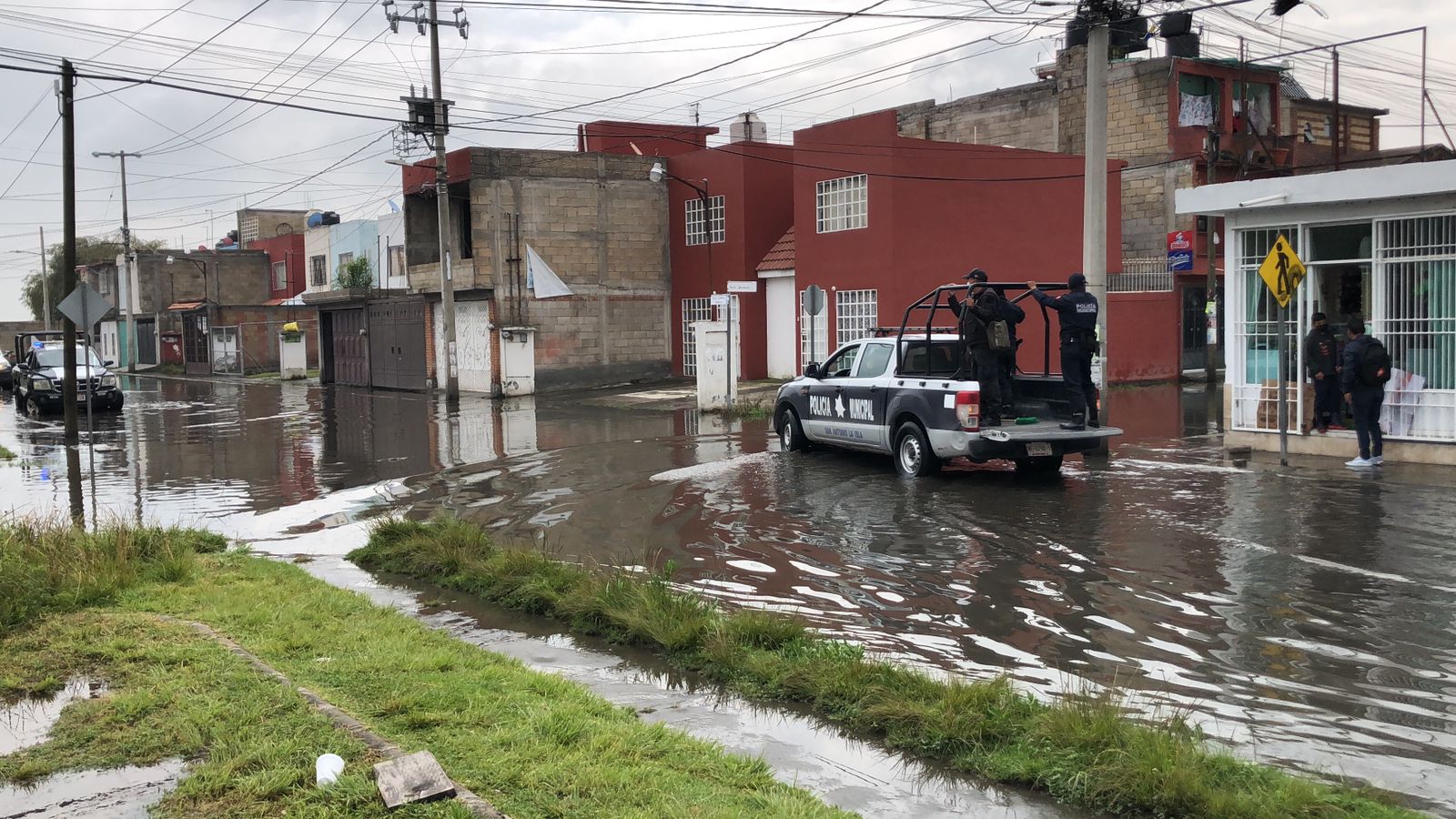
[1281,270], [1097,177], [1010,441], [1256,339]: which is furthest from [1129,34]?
[1010,441]

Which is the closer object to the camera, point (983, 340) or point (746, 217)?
point (983, 340)

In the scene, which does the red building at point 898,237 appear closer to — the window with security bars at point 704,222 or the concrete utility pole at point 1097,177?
the window with security bars at point 704,222

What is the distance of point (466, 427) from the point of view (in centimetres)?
2498

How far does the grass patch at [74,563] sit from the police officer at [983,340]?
26.8 ft

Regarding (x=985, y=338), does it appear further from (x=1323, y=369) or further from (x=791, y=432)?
(x=1323, y=369)

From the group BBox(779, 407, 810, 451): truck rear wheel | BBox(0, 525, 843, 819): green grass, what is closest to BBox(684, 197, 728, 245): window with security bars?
BBox(779, 407, 810, 451): truck rear wheel

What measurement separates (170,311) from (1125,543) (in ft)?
203

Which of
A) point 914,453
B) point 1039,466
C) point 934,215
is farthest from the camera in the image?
point 934,215

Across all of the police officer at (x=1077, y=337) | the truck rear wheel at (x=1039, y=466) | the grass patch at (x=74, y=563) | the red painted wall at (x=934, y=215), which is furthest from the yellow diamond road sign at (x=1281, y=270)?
the red painted wall at (x=934, y=215)

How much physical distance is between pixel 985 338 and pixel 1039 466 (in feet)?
7.70

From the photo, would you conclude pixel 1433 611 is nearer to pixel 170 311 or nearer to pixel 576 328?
pixel 576 328

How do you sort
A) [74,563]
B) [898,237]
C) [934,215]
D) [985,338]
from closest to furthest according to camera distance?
[74,563] < [985,338] < [898,237] < [934,215]

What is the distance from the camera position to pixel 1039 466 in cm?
1473

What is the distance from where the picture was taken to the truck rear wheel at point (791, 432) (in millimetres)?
17000
